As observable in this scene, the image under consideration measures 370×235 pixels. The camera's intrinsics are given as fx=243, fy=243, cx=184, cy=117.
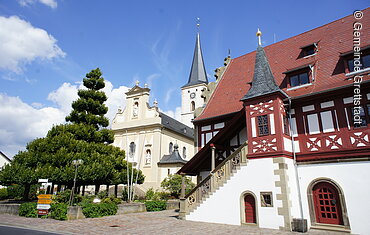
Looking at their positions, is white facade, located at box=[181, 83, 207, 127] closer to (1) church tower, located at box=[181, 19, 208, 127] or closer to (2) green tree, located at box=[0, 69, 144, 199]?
(1) church tower, located at box=[181, 19, 208, 127]

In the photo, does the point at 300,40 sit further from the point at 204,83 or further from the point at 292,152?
the point at 204,83

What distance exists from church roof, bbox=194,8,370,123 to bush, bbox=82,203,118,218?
8753 millimetres

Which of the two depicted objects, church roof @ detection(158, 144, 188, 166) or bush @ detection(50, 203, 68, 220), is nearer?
bush @ detection(50, 203, 68, 220)

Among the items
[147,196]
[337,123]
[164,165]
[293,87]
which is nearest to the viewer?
[337,123]

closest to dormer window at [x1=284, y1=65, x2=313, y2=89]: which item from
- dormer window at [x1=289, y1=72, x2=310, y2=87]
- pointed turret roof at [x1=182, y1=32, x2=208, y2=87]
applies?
dormer window at [x1=289, y1=72, x2=310, y2=87]

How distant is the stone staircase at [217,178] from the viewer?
13125mm

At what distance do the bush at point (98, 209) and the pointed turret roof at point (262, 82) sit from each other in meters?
11.9

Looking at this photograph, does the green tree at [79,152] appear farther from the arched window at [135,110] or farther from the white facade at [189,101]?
the white facade at [189,101]

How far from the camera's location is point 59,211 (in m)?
15.2

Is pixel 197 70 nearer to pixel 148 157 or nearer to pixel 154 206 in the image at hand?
pixel 148 157

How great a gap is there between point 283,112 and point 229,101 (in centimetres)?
496

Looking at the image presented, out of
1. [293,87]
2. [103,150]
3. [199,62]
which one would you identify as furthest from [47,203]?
[199,62]

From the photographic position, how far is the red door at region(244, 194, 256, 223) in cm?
1220

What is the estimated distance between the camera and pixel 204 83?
55.2 meters
